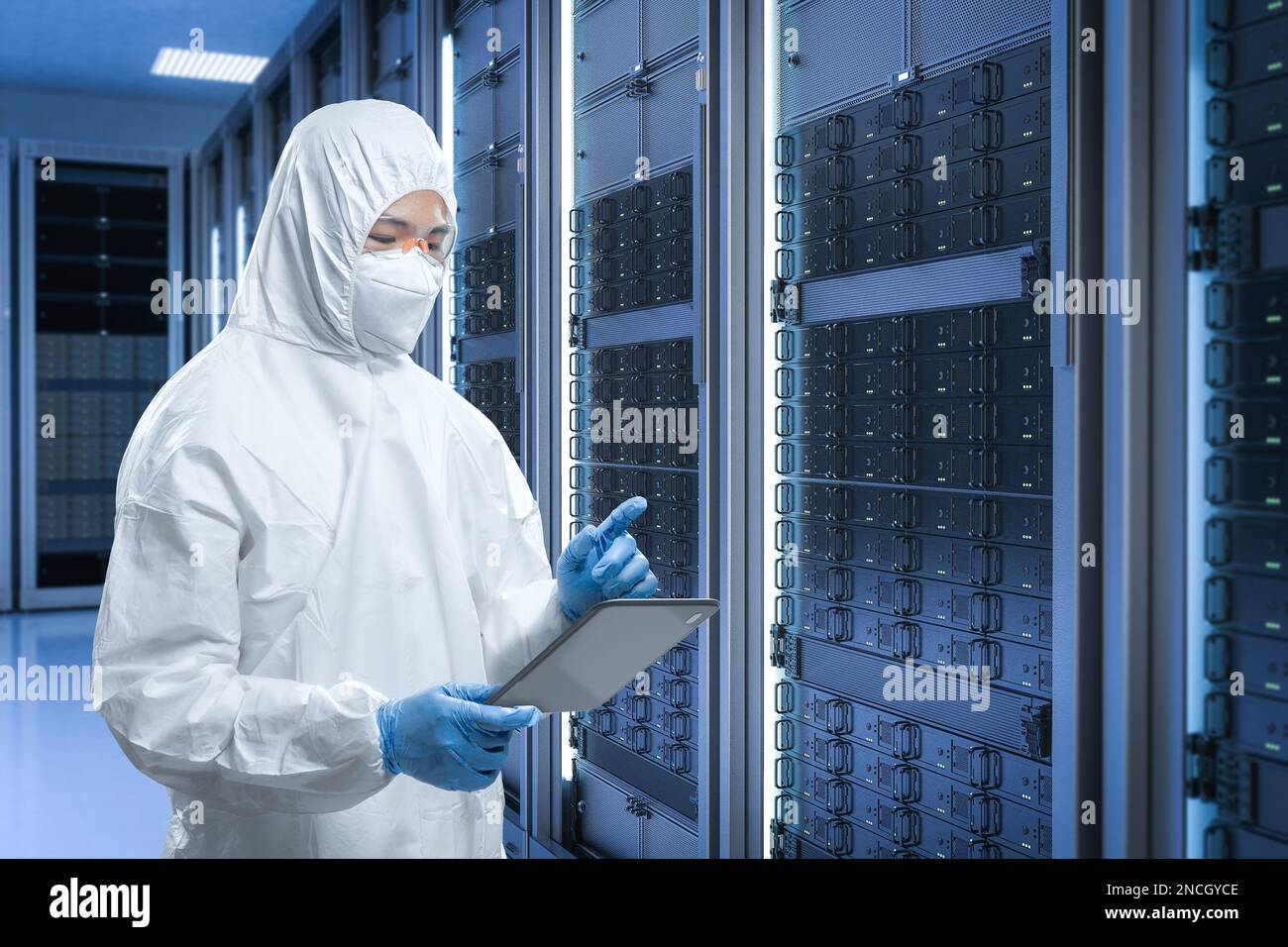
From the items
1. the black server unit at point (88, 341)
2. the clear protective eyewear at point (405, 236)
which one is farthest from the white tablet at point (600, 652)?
the black server unit at point (88, 341)

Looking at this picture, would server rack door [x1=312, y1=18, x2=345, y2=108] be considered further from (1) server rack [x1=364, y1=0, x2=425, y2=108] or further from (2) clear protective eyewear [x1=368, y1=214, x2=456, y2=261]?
(2) clear protective eyewear [x1=368, y1=214, x2=456, y2=261]

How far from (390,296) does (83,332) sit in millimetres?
8739

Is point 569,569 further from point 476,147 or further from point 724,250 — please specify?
point 476,147

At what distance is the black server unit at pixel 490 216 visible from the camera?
426 centimetres

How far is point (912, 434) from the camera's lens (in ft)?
8.57

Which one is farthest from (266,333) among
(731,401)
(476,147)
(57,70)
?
(57,70)

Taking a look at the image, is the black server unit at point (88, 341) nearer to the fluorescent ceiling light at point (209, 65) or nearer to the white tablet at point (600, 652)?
the fluorescent ceiling light at point (209, 65)

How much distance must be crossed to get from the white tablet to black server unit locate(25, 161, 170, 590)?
334 inches

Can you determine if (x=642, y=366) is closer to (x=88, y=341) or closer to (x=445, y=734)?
(x=445, y=734)

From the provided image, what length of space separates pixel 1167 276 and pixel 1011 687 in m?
0.91

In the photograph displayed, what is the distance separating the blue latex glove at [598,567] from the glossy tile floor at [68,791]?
2934mm

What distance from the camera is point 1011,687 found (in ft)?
7.79

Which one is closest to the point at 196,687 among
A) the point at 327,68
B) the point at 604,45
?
the point at 604,45

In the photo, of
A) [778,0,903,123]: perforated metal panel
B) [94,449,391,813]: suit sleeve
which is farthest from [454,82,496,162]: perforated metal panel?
[94,449,391,813]: suit sleeve
